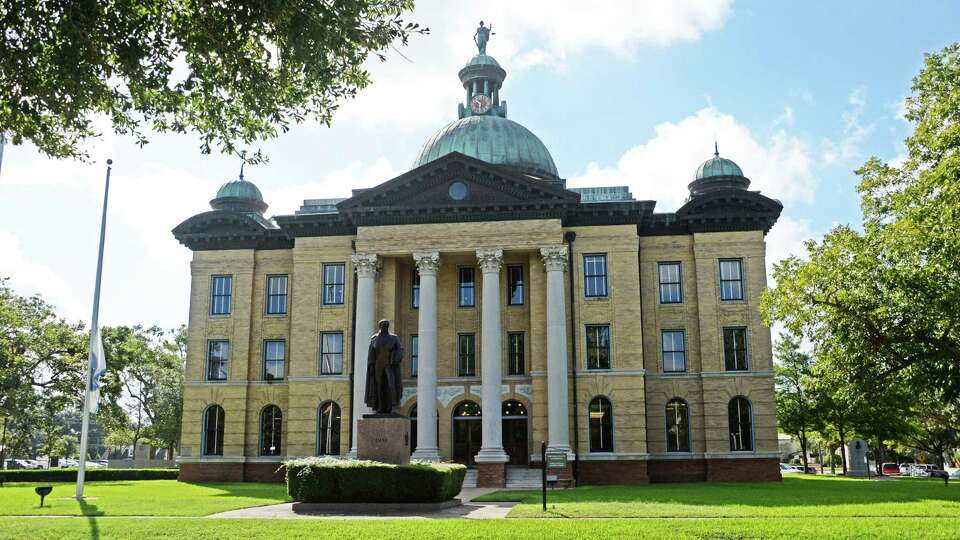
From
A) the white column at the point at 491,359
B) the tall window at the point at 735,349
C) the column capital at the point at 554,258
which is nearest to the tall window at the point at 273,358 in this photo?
the white column at the point at 491,359

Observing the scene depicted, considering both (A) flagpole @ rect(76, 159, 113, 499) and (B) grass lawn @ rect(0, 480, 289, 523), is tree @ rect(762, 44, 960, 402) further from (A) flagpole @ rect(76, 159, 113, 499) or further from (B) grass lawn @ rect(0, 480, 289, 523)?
(A) flagpole @ rect(76, 159, 113, 499)

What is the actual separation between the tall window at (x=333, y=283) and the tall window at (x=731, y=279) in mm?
17966

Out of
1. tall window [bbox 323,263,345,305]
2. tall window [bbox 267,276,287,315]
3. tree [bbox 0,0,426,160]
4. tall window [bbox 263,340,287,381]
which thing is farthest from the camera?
tall window [bbox 267,276,287,315]

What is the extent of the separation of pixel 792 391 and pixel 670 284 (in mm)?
30543

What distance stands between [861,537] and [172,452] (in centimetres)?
7176

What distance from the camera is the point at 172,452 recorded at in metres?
77.7

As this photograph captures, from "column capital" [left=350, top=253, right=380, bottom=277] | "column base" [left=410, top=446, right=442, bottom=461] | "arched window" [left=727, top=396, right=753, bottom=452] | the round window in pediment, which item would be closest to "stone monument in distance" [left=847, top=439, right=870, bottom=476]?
"arched window" [left=727, top=396, right=753, bottom=452]

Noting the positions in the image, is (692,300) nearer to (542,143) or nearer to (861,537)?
(542,143)

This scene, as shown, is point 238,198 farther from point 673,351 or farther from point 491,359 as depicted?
point 673,351

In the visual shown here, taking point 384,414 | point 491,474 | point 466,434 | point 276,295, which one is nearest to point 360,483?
point 384,414

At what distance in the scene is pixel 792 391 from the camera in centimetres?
6744

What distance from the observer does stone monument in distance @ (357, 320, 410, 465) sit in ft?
78.5

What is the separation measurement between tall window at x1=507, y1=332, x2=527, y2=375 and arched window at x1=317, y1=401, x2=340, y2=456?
329 inches

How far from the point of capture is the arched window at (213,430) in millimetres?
43312
